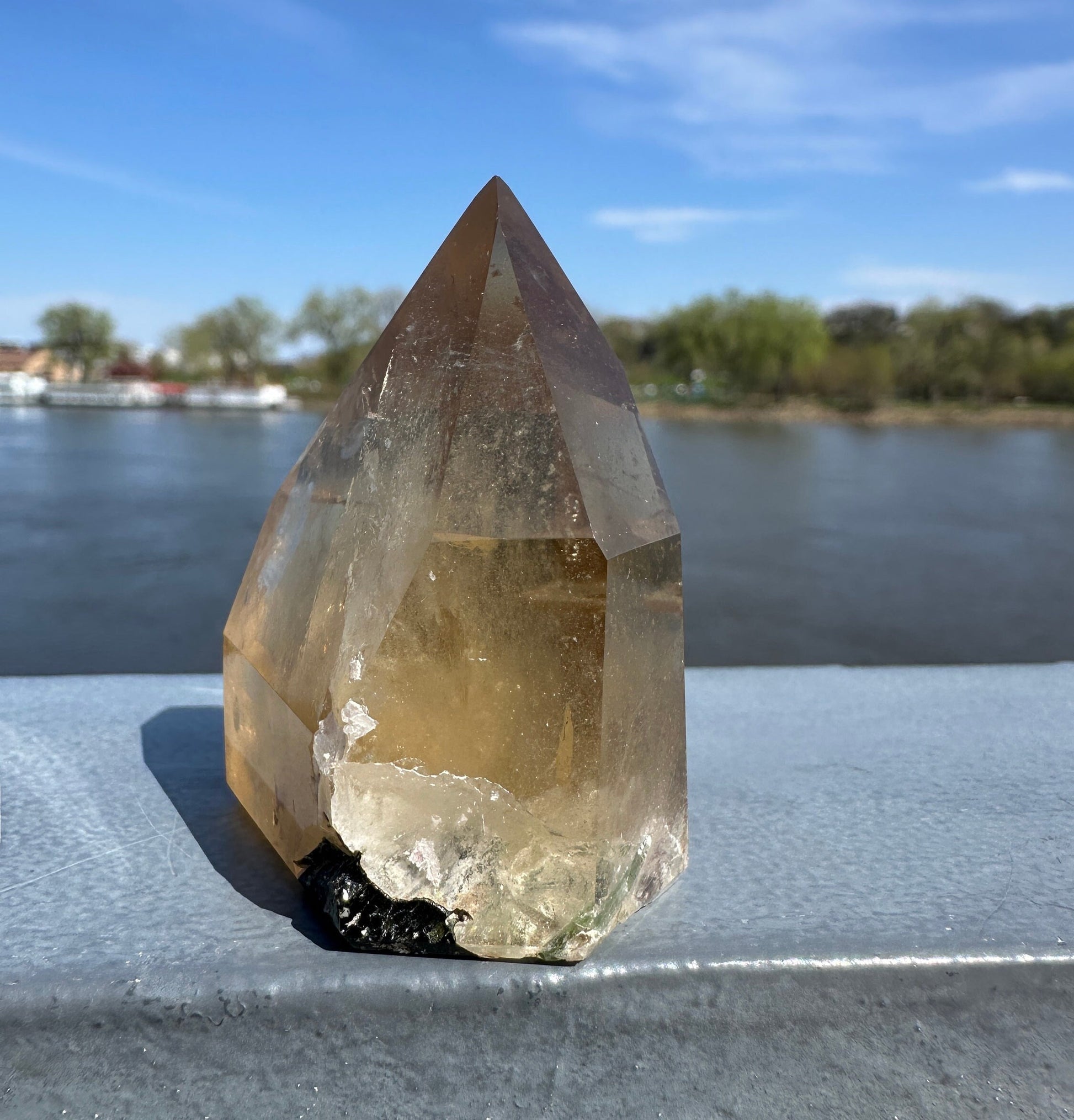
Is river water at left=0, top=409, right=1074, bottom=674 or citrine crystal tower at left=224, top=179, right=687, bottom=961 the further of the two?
river water at left=0, top=409, right=1074, bottom=674

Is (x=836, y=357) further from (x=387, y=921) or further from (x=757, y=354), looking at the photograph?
(x=387, y=921)

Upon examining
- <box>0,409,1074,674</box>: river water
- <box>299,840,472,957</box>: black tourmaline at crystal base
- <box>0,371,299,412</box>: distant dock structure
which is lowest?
<box>0,409,1074,674</box>: river water

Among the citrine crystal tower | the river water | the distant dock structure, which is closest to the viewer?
the citrine crystal tower

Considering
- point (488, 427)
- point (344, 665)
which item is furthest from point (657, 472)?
point (344, 665)

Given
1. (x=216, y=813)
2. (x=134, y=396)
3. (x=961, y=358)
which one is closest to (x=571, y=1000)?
(x=216, y=813)

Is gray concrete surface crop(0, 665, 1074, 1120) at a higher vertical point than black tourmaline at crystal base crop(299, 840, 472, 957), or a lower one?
lower

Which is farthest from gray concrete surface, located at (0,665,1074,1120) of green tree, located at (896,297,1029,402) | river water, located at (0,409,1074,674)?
green tree, located at (896,297,1029,402)

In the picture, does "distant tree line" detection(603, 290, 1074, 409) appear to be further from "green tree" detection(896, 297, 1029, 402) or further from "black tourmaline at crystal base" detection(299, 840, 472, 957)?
"black tourmaline at crystal base" detection(299, 840, 472, 957)
